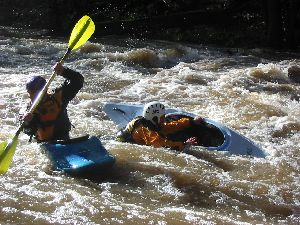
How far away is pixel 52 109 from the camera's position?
5.44 meters

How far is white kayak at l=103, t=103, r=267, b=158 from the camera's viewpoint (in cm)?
613

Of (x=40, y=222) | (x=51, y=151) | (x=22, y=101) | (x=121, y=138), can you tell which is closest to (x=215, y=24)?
(x=22, y=101)

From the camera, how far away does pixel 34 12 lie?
62.4 ft

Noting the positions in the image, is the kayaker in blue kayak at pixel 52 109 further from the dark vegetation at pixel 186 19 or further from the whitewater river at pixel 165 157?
the dark vegetation at pixel 186 19

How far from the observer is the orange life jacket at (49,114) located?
540 centimetres

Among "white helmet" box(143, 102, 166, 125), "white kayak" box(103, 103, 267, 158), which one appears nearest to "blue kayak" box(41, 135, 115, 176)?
"white helmet" box(143, 102, 166, 125)

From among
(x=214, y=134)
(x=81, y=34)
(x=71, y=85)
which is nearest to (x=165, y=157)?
(x=214, y=134)

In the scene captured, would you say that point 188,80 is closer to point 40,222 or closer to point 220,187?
point 220,187

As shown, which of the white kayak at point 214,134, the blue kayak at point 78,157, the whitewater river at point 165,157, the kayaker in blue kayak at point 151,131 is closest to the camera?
the whitewater river at point 165,157

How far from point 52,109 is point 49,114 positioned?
6 cm

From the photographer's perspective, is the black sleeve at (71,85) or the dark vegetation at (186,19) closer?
the black sleeve at (71,85)

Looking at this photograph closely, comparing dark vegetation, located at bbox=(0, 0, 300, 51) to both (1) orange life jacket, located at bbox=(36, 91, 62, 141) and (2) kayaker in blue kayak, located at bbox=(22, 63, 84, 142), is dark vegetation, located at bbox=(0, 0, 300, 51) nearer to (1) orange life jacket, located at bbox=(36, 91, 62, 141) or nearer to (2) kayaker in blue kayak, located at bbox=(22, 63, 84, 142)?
(2) kayaker in blue kayak, located at bbox=(22, 63, 84, 142)

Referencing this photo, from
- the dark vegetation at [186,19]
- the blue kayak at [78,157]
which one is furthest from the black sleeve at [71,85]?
the dark vegetation at [186,19]

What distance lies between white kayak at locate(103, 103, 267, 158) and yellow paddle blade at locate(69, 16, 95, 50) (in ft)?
4.98
